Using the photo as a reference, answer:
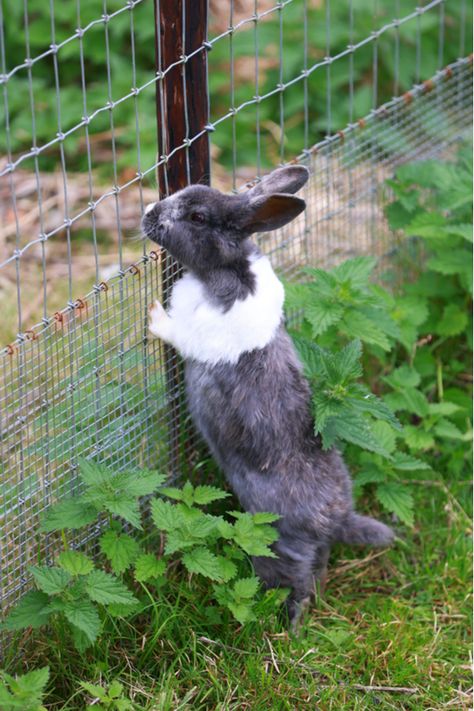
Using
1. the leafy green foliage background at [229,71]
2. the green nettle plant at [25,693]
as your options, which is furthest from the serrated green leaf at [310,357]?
the leafy green foliage background at [229,71]

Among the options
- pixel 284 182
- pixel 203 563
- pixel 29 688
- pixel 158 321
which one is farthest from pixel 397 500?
pixel 29 688

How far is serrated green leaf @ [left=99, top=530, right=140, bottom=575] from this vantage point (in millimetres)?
3121

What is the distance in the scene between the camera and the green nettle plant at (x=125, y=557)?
297 centimetres

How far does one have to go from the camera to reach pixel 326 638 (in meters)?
3.42

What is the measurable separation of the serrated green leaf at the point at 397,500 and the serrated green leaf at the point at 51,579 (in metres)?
1.25

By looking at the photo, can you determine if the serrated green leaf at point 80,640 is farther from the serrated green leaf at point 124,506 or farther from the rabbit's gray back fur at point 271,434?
the rabbit's gray back fur at point 271,434

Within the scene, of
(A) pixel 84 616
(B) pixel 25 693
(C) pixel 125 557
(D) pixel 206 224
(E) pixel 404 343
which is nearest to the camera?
(B) pixel 25 693

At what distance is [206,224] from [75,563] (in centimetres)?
112

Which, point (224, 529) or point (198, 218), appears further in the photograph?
point (198, 218)

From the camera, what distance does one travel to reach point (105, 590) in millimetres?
2979

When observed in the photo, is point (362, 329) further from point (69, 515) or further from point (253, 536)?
point (69, 515)

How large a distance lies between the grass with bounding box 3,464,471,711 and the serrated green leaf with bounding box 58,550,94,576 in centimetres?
26

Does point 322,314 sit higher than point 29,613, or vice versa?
point 322,314

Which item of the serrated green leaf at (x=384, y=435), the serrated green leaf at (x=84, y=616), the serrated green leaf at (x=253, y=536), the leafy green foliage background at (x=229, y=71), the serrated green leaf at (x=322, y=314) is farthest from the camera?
the leafy green foliage background at (x=229, y=71)
